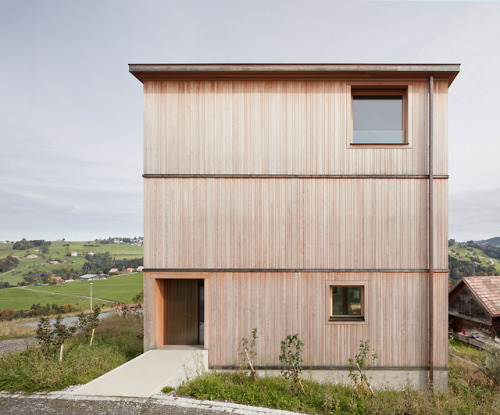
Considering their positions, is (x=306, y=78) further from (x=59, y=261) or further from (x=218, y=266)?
(x=59, y=261)

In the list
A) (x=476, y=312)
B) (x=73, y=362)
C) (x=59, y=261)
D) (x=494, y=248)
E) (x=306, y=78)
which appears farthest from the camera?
(x=59, y=261)

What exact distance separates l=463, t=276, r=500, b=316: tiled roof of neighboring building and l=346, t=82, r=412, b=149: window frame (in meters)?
10.2

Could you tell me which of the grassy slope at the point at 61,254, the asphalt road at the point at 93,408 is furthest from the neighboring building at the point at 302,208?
the grassy slope at the point at 61,254

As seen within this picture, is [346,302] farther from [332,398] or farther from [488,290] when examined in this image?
[488,290]

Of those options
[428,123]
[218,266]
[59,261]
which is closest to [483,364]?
[428,123]

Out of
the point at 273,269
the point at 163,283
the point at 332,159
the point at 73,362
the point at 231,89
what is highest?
the point at 231,89

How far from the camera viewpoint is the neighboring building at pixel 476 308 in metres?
11.4

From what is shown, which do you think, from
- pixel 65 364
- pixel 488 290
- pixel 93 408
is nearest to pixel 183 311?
pixel 65 364

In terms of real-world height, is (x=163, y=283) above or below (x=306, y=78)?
below

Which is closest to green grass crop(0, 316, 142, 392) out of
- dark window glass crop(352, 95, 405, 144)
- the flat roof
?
the flat roof

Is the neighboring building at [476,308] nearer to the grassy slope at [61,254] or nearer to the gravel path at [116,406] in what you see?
the gravel path at [116,406]

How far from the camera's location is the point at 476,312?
12.1 metres

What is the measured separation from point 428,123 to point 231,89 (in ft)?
16.8

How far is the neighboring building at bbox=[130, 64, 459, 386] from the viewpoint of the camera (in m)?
6.35
